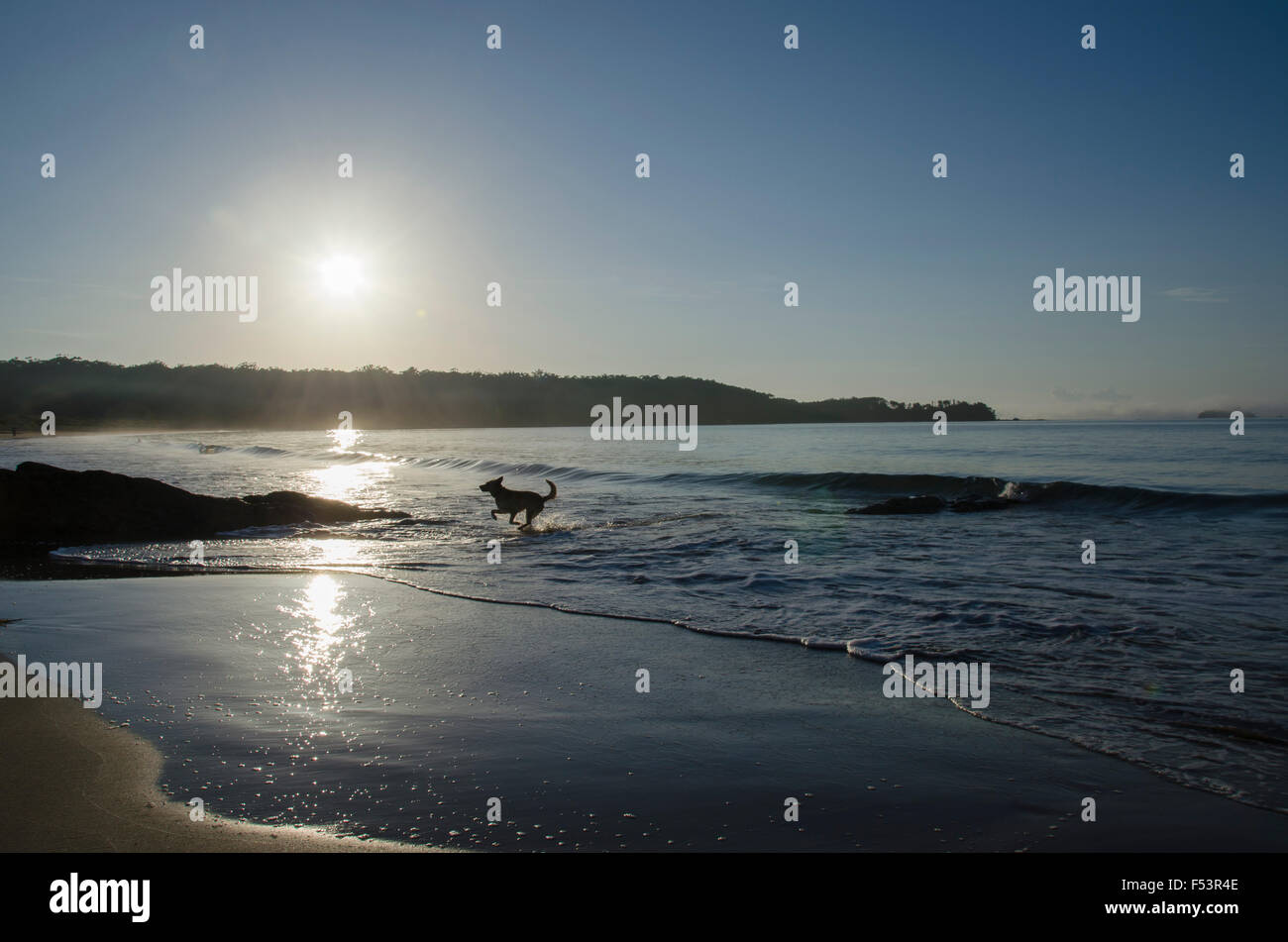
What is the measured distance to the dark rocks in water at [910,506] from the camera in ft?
51.1

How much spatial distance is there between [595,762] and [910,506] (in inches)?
524

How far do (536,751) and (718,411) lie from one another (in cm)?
10209

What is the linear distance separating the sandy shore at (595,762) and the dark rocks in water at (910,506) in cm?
1061

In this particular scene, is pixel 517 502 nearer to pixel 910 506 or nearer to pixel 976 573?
pixel 910 506

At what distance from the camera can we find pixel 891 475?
23.9m

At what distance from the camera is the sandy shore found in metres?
2.97

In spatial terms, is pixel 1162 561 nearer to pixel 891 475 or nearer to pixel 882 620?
pixel 882 620

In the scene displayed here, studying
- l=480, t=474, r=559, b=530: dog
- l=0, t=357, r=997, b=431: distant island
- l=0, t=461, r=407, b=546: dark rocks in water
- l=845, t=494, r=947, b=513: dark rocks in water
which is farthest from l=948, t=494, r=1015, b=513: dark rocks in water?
l=0, t=357, r=997, b=431: distant island

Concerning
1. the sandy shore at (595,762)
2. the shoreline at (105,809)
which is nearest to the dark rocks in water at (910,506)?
the sandy shore at (595,762)

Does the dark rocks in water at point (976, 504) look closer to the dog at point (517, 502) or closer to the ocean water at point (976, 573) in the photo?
the ocean water at point (976, 573)

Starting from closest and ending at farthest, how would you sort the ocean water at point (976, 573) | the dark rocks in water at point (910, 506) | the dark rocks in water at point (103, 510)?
the ocean water at point (976, 573) → the dark rocks in water at point (103, 510) → the dark rocks in water at point (910, 506)

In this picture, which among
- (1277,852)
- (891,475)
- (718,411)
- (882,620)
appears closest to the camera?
(1277,852)

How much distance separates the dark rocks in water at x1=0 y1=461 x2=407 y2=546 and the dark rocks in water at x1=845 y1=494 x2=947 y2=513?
445 inches
